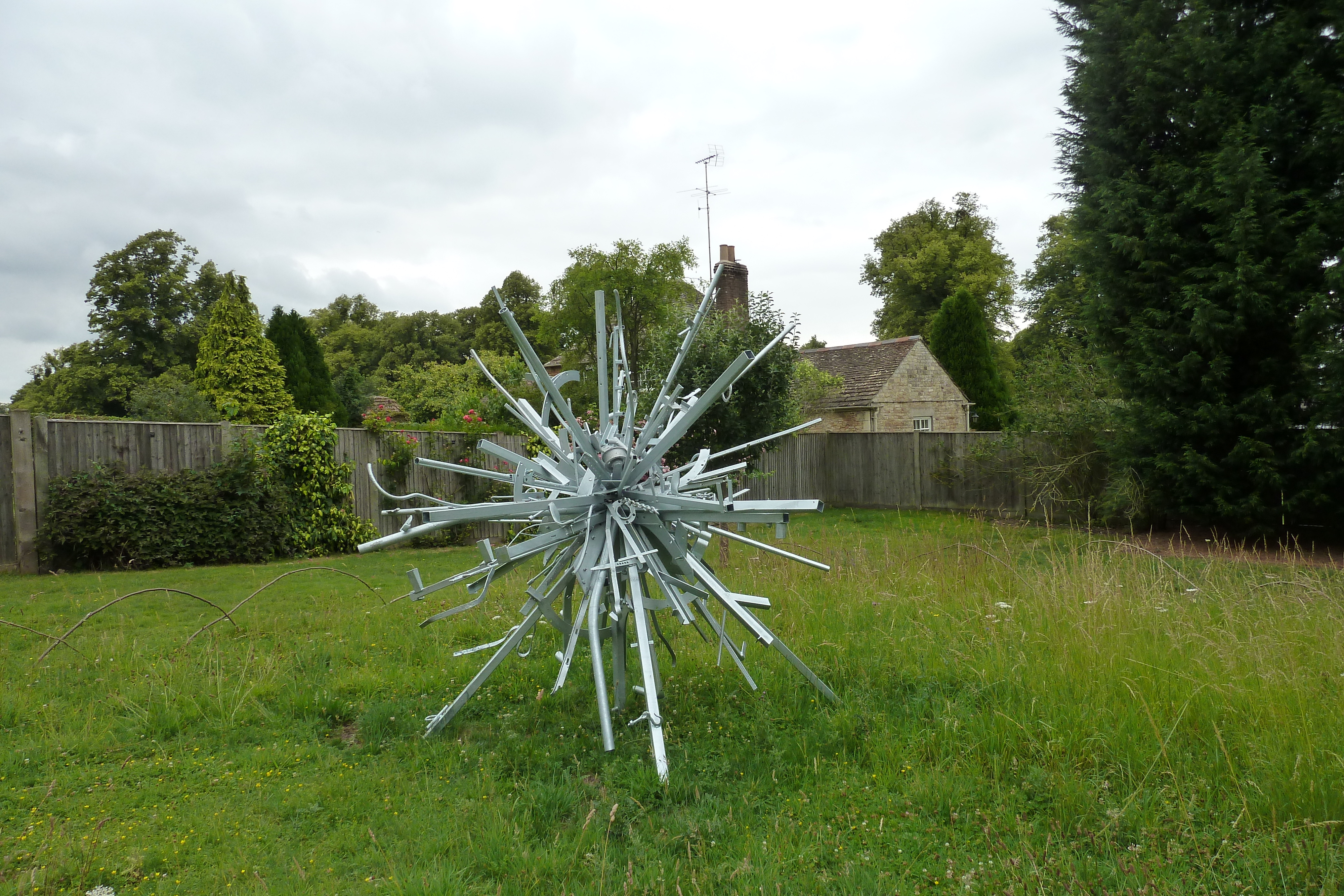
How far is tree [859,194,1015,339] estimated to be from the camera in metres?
30.7

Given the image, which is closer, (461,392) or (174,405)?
(174,405)

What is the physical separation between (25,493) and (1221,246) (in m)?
12.7

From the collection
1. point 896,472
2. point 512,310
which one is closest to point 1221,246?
point 896,472

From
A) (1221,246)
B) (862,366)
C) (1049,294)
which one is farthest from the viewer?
(1049,294)

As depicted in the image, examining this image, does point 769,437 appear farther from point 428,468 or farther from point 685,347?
point 428,468

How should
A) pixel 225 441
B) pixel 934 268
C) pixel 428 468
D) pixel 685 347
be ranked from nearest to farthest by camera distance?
pixel 685 347 → pixel 428 468 → pixel 225 441 → pixel 934 268

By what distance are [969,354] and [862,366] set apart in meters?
3.65

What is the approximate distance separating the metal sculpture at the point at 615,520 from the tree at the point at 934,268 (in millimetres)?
29451

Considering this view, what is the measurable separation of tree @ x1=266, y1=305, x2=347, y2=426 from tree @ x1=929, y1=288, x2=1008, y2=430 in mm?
18140

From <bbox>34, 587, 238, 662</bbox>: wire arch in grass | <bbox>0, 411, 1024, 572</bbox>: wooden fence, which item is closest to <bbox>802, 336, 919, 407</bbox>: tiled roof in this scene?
<bbox>0, 411, 1024, 572</bbox>: wooden fence

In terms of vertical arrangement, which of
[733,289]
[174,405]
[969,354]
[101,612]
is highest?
[733,289]

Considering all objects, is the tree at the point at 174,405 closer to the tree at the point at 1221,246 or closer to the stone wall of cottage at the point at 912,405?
the stone wall of cottage at the point at 912,405

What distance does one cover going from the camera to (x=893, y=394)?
71.4 ft

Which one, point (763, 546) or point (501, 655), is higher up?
point (763, 546)
